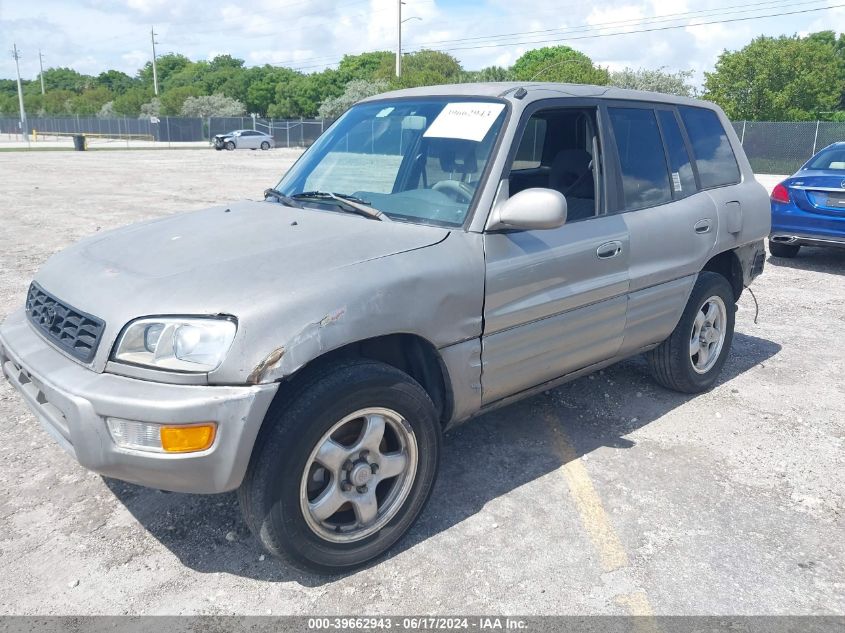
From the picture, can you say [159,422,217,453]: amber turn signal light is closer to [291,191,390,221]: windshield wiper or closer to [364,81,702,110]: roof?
[291,191,390,221]: windshield wiper

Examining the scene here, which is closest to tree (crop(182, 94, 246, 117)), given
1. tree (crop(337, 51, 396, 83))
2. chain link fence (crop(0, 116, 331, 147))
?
chain link fence (crop(0, 116, 331, 147))

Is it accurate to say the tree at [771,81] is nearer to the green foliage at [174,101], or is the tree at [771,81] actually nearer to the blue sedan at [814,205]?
the blue sedan at [814,205]

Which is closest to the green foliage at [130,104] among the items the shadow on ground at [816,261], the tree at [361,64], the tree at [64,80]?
the tree at [361,64]

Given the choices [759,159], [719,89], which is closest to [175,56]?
[719,89]

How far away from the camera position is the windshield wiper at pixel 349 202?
3.46m

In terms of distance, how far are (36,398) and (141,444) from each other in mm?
659

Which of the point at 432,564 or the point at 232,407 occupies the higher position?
the point at 232,407

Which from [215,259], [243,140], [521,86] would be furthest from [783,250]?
[243,140]

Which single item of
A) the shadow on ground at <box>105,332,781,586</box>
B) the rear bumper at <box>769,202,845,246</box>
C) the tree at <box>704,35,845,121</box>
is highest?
the tree at <box>704,35,845,121</box>

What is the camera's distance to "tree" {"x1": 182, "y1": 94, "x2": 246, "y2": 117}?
77.6 m

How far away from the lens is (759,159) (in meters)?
30.1

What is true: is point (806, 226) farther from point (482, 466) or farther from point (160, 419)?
point (160, 419)

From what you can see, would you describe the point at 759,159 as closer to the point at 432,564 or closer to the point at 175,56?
the point at 432,564

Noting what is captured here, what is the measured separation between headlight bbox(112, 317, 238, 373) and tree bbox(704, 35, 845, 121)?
42459 mm
